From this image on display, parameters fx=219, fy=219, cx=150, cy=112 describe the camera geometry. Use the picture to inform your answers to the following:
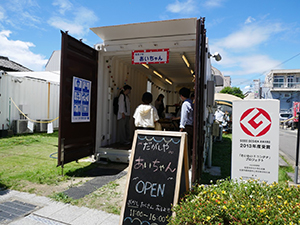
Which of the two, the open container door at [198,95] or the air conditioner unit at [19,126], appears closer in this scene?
the open container door at [198,95]

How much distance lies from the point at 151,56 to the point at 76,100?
2.19m

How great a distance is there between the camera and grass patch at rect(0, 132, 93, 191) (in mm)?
4434

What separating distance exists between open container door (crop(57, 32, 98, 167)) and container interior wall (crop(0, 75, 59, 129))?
6.01 meters

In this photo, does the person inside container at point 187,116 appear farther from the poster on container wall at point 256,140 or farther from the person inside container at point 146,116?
the poster on container wall at point 256,140

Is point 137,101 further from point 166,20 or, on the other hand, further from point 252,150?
point 252,150

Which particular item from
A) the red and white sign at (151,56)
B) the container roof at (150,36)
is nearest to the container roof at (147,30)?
the container roof at (150,36)

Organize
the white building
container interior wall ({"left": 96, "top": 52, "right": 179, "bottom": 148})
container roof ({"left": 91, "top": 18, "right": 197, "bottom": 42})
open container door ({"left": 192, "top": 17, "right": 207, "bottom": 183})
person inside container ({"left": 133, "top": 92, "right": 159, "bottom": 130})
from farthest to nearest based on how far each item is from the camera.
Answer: the white building < container interior wall ({"left": 96, "top": 52, "right": 179, "bottom": 148}) < person inside container ({"left": 133, "top": 92, "right": 159, "bottom": 130}) < container roof ({"left": 91, "top": 18, "right": 197, "bottom": 42}) < open container door ({"left": 192, "top": 17, "right": 207, "bottom": 183})

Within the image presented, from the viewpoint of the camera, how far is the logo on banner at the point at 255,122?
3.13m

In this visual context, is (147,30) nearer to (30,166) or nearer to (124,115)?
(124,115)

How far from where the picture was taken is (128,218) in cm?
256

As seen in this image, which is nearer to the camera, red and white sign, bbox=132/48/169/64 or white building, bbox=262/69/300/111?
red and white sign, bbox=132/48/169/64

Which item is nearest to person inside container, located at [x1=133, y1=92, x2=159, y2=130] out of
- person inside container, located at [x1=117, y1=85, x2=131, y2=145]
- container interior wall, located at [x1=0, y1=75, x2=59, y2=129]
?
person inside container, located at [x1=117, y1=85, x2=131, y2=145]

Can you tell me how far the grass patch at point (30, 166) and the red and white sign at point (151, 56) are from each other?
3.08 meters

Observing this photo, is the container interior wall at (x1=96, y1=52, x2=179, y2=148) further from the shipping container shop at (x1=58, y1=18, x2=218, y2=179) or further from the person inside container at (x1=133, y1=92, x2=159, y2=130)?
the person inside container at (x1=133, y1=92, x2=159, y2=130)
